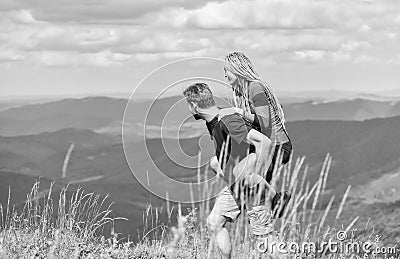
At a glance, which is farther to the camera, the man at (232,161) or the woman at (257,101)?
the woman at (257,101)

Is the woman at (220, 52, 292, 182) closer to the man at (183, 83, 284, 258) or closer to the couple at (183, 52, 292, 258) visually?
the couple at (183, 52, 292, 258)

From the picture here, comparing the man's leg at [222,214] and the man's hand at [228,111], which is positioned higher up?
the man's hand at [228,111]

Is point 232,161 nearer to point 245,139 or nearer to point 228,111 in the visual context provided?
point 245,139

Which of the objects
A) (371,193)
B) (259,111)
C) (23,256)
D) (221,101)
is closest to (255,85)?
(259,111)

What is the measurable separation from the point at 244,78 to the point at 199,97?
0.37m

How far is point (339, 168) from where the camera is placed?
7820 inches

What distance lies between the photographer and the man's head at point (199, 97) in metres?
4.38

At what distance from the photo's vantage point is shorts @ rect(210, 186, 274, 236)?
441 centimetres

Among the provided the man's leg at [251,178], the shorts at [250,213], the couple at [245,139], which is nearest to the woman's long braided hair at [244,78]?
the couple at [245,139]

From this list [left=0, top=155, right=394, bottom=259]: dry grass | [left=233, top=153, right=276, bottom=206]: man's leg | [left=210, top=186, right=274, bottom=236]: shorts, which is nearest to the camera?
[left=0, top=155, right=394, bottom=259]: dry grass

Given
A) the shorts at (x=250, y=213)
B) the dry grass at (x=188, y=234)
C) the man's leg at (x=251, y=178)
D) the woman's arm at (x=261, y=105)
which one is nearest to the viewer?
the dry grass at (x=188, y=234)

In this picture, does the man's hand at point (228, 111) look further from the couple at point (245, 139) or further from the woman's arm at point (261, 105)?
the woman's arm at point (261, 105)

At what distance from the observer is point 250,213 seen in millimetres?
4457

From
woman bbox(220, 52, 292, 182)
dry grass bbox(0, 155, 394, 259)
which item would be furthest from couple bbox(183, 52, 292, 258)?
dry grass bbox(0, 155, 394, 259)
